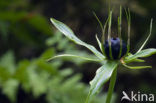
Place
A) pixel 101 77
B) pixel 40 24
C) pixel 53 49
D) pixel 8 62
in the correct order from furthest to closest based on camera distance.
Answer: pixel 40 24 → pixel 8 62 → pixel 53 49 → pixel 101 77

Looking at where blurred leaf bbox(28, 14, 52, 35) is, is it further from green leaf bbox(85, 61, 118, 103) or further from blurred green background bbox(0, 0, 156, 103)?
green leaf bbox(85, 61, 118, 103)

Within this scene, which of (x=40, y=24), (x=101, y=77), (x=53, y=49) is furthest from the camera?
(x=40, y=24)

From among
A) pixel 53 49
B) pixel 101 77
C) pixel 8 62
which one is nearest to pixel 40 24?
pixel 8 62

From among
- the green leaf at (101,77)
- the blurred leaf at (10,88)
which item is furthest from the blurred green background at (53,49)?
the green leaf at (101,77)

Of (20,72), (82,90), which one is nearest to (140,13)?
(82,90)

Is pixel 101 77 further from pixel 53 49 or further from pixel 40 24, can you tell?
pixel 40 24

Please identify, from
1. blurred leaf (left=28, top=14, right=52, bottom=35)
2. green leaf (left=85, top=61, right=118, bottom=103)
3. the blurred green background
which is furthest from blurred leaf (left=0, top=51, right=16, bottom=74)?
green leaf (left=85, top=61, right=118, bottom=103)
